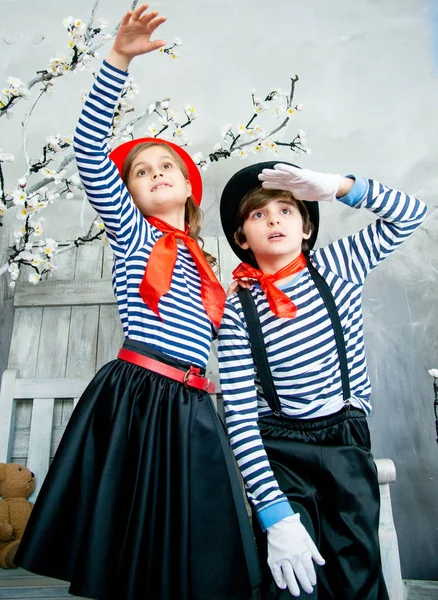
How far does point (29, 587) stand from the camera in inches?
39.4

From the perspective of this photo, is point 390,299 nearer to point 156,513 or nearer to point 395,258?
point 395,258

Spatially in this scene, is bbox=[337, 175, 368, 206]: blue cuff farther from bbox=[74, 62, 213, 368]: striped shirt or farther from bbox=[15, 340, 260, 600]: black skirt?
bbox=[15, 340, 260, 600]: black skirt

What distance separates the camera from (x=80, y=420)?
2.86 ft

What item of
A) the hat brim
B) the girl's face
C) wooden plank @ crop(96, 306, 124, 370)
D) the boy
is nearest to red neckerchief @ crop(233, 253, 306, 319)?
the boy

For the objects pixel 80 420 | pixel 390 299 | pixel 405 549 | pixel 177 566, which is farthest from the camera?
pixel 390 299

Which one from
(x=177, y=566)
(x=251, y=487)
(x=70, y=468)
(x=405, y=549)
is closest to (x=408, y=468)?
(x=405, y=549)

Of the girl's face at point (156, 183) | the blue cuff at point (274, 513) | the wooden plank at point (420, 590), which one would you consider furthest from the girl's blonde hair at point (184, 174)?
the wooden plank at point (420, 590)

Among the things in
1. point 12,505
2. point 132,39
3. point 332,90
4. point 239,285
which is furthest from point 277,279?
point 332,90

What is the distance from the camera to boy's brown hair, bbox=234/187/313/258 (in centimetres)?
111

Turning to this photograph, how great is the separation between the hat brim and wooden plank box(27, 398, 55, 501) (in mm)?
736

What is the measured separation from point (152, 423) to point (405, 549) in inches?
41.9

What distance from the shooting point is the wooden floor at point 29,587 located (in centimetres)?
94

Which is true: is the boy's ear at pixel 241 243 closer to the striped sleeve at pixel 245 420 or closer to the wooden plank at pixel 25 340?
the striped sleeve at pixel 245 420

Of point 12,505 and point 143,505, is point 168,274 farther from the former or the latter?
point 12,505
